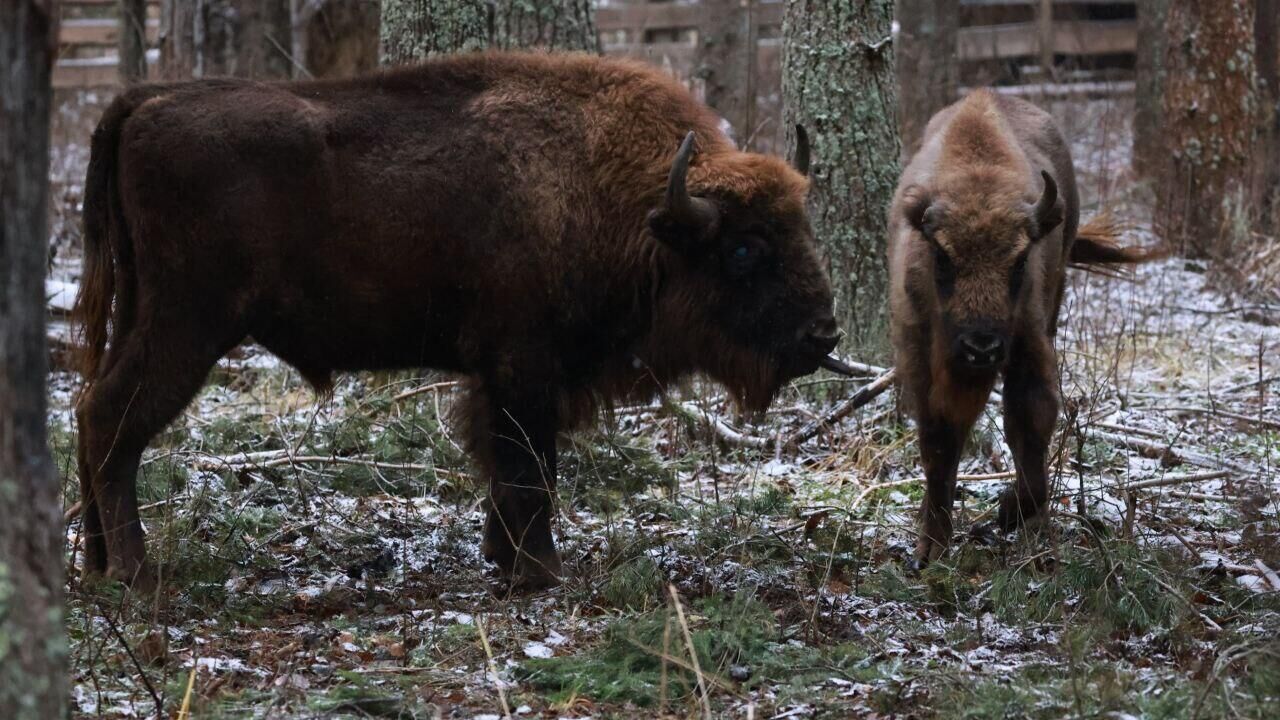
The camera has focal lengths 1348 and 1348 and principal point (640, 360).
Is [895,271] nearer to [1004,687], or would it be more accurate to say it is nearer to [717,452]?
[717,452]

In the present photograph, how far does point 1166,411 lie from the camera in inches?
320

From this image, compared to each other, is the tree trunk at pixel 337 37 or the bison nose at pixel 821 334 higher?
the tree trunk at pixel 337 37

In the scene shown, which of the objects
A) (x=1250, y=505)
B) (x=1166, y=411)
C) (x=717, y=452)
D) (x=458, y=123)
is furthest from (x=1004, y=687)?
(x=1166, y=411)

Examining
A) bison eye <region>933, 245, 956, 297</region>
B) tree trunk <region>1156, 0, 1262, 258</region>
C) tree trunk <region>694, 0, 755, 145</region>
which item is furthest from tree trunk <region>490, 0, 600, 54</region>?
tree trunk <region>694, 0, 755, 145</region>

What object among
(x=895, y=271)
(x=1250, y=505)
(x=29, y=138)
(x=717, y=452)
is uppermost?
(x=29, y=138)

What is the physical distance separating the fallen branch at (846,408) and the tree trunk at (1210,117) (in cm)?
631

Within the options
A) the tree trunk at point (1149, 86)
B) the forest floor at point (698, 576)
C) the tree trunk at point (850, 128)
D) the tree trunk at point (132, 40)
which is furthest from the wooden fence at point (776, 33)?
the forest floor at point (698, 576)

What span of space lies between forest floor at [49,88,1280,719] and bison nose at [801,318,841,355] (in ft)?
2.40

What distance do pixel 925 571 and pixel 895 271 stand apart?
1642 mm

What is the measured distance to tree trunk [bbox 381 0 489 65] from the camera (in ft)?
26.9

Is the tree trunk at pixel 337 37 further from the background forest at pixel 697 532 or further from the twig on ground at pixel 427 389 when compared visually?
the twig on ground at pixel 427 389

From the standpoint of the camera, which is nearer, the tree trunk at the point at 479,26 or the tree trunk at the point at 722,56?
the tree trunk at the point at 479,26

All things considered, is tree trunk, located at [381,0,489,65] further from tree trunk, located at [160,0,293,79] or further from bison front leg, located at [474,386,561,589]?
tree trunk, located at [160,0,293,79]

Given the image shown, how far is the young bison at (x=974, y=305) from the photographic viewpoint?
19.0ft
